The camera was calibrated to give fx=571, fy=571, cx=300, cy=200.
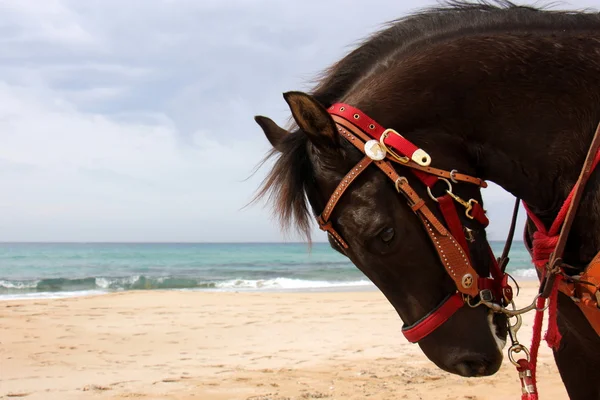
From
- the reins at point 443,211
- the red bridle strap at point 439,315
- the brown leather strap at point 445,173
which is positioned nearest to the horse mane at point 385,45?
the reins at point 443,211

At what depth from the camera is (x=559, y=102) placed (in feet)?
5.06

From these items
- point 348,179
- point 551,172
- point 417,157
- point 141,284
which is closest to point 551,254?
point 551,172

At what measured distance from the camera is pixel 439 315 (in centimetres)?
150

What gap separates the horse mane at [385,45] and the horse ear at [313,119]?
0.10 metres

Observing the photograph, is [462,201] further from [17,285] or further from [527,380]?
[17,285]

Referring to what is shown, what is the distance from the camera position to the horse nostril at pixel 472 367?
1495mm

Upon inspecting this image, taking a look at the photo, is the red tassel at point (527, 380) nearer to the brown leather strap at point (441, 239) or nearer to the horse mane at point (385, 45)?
the brown leather strap at point (441, 239)

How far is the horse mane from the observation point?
1.60 m

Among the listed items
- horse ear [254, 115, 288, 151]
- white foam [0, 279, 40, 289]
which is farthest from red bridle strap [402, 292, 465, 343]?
white foam [0, 279, 40, 289]

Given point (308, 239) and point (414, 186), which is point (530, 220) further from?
point (308, 239)

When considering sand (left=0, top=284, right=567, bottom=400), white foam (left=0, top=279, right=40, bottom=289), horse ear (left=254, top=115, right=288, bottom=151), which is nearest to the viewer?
horse ear (left=254, top=115, right=288, bottom=151)

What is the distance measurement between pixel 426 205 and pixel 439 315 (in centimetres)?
29

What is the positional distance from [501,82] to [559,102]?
0.53 ft

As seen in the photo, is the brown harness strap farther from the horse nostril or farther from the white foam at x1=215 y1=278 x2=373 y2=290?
the white foam at x1=215 y1=278 x2=373 y2=290
